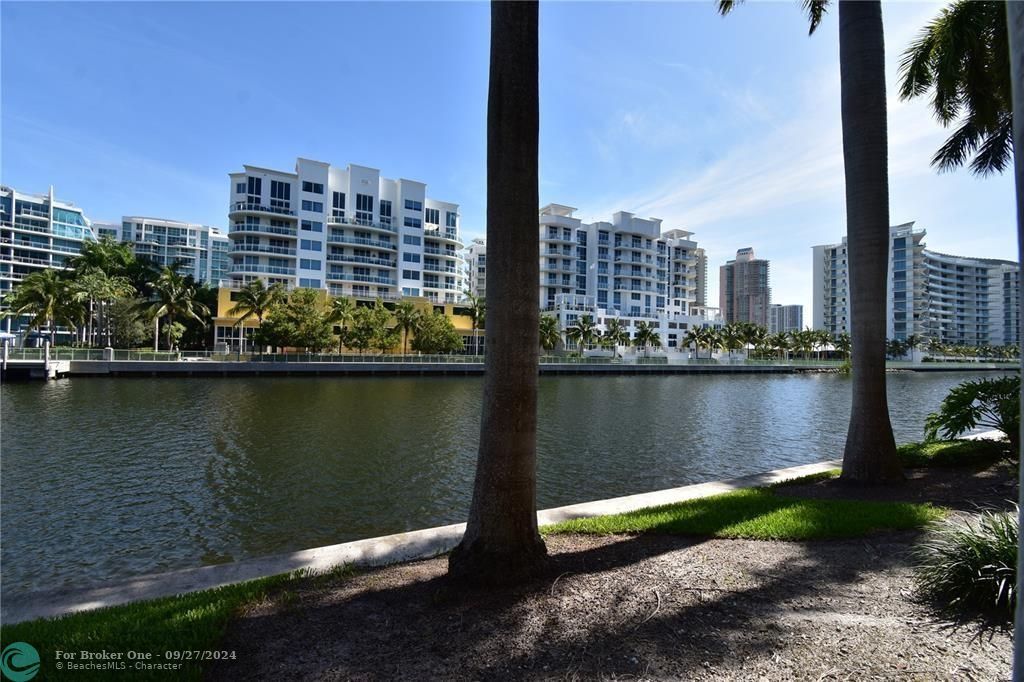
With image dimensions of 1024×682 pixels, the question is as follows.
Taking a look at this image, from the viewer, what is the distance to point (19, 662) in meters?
4.06

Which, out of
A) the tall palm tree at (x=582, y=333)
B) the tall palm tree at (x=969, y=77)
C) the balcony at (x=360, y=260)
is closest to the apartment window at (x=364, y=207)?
the balcony at (x=360, y=260)

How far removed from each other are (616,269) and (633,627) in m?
109

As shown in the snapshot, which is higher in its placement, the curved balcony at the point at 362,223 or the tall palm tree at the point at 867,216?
the curved balcony at the point at 362,223

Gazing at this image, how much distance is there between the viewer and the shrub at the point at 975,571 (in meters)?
4.46

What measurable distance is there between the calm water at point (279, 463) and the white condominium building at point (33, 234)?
93.8 metres

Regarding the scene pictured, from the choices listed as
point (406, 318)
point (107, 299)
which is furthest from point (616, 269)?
point (107, 299)

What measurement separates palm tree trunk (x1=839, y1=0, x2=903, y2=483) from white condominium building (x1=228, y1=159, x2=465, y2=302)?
228 feet

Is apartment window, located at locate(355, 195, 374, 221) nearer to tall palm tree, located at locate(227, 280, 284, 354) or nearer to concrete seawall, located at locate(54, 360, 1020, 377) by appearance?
tall palm tree, located at locate(227, 280, 284, 354)

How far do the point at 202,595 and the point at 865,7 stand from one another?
526 inches

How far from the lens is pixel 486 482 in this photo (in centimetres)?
540

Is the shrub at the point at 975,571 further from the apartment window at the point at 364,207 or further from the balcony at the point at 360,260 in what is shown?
the apartment window at the point at 364,207

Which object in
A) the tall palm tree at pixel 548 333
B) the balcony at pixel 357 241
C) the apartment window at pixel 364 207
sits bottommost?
the tall palm tree at pixel 548 333

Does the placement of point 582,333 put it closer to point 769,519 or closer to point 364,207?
point 364,207

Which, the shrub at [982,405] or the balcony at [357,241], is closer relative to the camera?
the shrub at [982,405]
